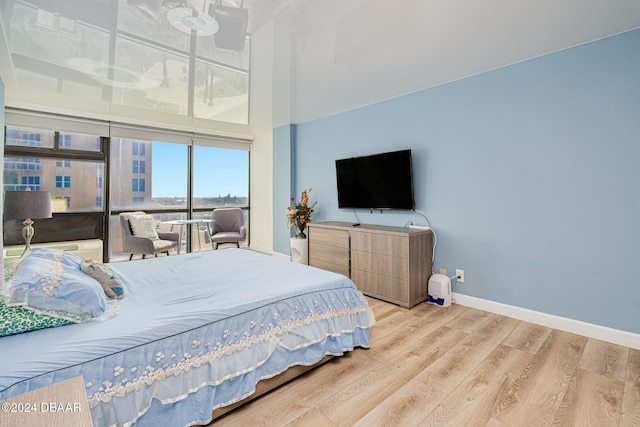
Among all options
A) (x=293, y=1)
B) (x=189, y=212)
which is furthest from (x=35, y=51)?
(x=189, y=212)

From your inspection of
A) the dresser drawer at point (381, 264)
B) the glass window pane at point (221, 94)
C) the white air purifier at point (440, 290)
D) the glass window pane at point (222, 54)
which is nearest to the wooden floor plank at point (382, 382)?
the white air purifier at point (440, 290)

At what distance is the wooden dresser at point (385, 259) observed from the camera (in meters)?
3.23

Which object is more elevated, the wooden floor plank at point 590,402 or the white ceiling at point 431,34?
the white ceiling at point 431,34

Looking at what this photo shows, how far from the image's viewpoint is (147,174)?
18.0ft

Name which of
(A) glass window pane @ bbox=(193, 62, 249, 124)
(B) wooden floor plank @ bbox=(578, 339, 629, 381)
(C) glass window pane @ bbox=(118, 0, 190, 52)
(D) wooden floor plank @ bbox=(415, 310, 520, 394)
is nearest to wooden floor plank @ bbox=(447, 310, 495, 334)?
(D) wooden floor plank @ bbox=(415, 310, 520, 394)

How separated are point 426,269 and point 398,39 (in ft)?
7.72

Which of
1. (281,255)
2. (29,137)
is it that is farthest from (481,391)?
(29,137)

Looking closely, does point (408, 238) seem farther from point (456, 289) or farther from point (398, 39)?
point (398, 39)

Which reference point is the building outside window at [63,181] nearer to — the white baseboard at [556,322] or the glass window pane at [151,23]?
the glass window pane at [151,23]

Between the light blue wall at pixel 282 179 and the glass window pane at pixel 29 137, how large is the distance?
135 inches

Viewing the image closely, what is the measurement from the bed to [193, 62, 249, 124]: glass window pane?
76.6 inches

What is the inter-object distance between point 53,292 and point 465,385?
2.36 m

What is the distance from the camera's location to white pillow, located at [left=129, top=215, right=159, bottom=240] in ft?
15.5

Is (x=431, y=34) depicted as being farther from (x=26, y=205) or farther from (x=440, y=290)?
(x=26, y=205)
